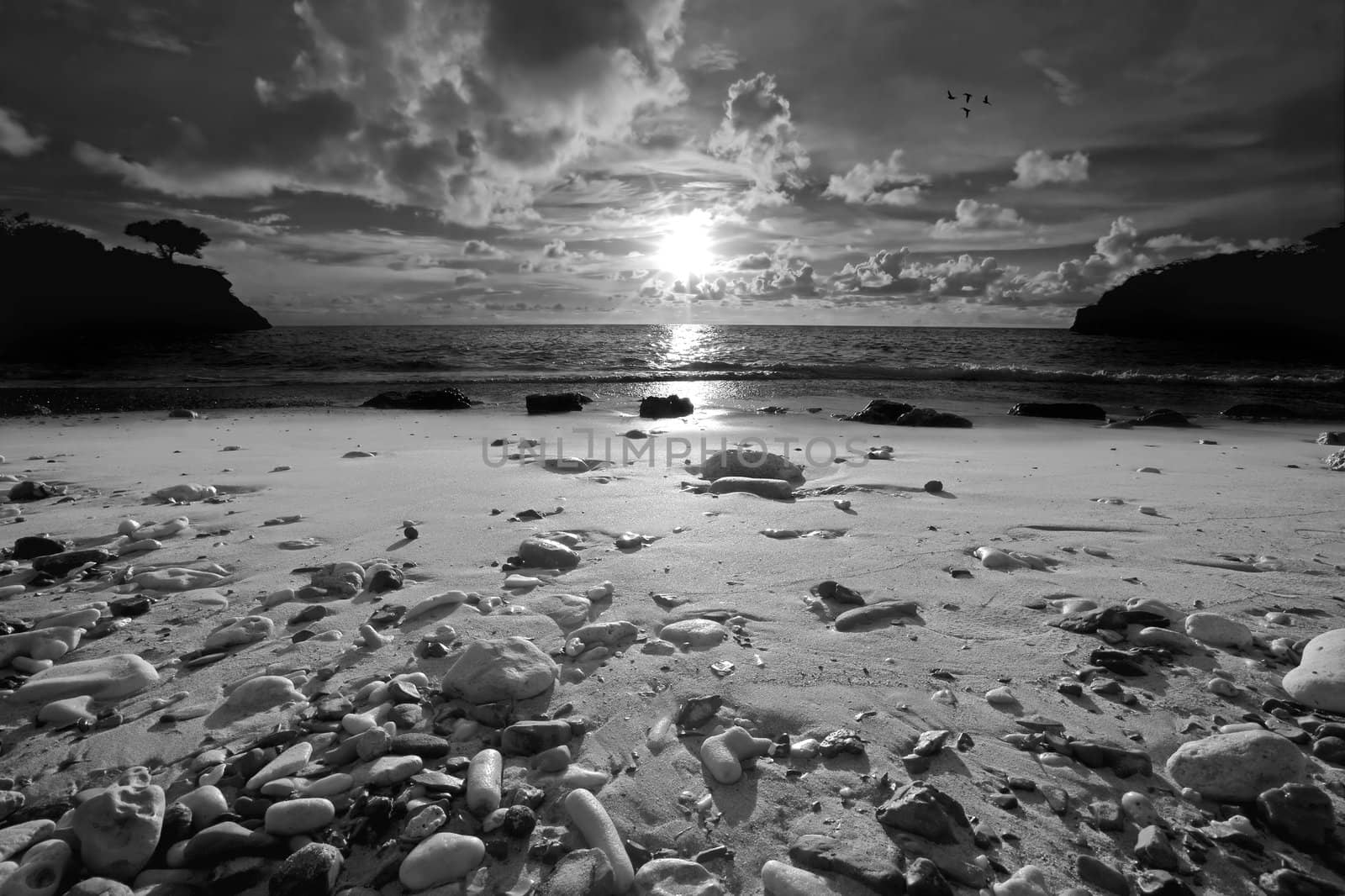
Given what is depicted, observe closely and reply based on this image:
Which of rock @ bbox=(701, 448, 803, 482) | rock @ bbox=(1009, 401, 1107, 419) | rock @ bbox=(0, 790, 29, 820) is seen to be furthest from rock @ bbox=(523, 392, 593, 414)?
rock @ bbox=(0, 790, 29, 820)

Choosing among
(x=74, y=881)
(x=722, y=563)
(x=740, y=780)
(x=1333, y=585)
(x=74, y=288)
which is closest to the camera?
(x=74, y=881)

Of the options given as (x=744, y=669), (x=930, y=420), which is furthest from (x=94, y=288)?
(x=744, y=669)

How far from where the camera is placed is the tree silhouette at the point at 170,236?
5609 centimetres

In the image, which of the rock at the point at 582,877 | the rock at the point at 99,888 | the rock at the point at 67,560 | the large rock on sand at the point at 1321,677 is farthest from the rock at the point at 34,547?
the large rock on sand at the point at 1321,677

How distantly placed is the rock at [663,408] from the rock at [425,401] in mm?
3965

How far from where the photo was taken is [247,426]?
8.99m

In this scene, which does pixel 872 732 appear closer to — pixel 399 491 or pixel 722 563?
pixel 722 563

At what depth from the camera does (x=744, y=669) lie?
2160mm

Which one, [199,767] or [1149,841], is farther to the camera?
[199,767]

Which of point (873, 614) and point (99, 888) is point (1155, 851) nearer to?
point (873, 614)

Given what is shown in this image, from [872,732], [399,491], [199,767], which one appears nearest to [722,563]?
[872,732]

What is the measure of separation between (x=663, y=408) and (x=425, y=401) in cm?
497

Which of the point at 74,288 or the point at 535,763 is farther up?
the point at 74,288

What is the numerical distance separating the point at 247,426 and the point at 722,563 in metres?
8.88
